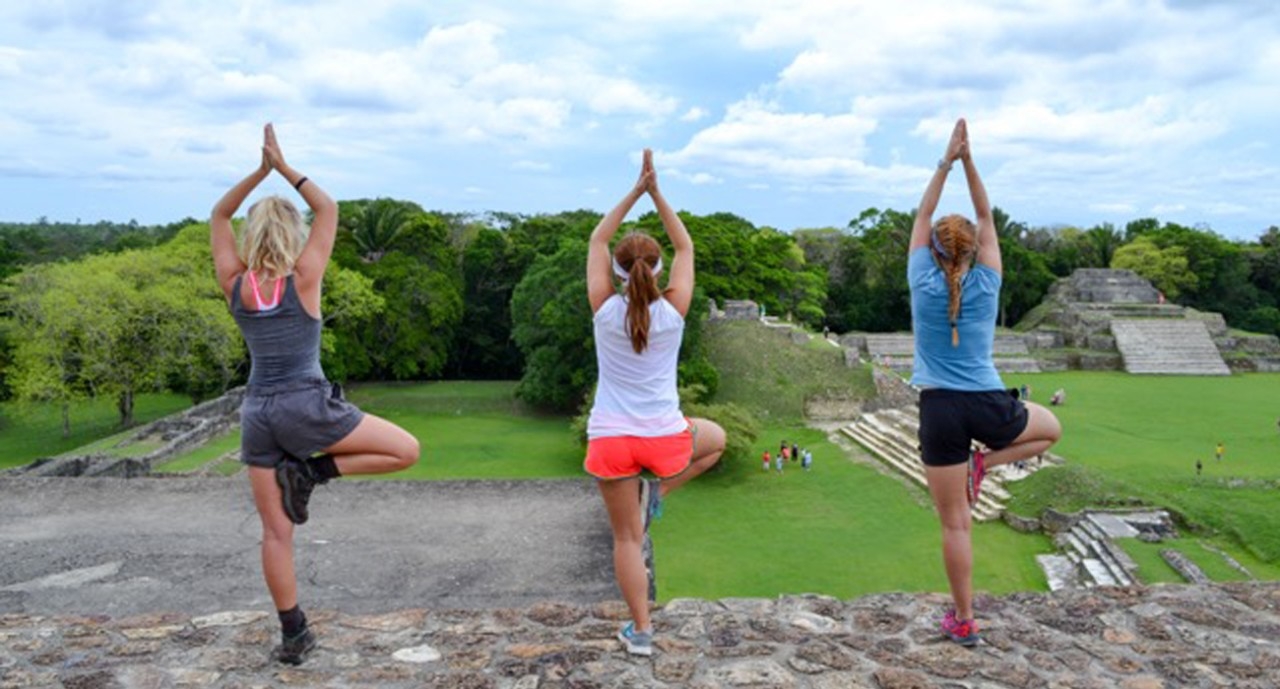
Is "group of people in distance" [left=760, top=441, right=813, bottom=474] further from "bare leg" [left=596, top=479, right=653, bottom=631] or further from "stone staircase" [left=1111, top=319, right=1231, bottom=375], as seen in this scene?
"stone staircase" [left=1111, top=319, right=1231, bottom=375]

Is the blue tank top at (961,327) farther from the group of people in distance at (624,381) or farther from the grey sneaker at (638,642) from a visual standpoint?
the grey sneaker at (638,642)

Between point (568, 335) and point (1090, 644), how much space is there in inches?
793

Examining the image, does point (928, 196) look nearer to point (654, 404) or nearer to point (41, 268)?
point (654, 404)

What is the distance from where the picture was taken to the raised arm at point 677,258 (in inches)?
131

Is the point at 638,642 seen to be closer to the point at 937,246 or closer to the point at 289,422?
the point at 289,422

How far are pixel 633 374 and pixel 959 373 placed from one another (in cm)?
128

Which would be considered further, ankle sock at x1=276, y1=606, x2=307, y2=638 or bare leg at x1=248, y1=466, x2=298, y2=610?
ankle sock at x1=276, y1=606, x2=307, y2=638

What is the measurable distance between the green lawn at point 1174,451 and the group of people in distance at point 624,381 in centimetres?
1188

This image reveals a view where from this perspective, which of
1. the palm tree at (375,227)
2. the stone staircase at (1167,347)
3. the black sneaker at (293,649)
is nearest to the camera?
the black sneaker at (293,649)

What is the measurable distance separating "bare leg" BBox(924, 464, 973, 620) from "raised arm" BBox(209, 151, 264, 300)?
2777 mm

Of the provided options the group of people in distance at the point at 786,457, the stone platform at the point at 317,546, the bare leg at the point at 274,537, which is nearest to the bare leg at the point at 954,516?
the bare leg at the point at 274,537

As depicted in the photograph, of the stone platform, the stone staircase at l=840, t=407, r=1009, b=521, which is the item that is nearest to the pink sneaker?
the stone platform

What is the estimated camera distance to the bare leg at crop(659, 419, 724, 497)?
3.56 m

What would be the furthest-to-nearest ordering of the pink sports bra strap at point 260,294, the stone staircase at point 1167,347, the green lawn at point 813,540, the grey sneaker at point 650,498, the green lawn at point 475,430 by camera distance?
the stone staircase at point 1167,347 < the green lawn at point 475,430 < the green lawn at point 813,540 < the grey sneaker at point 650,498 < the pink sports bra strap at point 260,294
